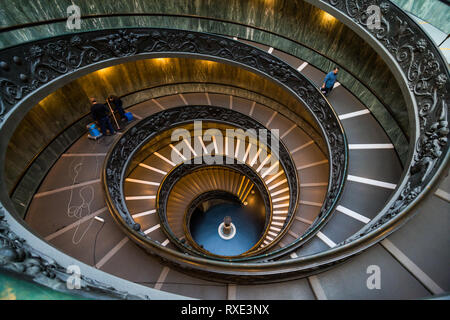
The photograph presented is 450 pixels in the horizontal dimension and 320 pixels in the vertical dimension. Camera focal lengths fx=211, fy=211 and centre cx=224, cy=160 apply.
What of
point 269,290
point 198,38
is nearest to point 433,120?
point 269,290

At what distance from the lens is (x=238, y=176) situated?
1256 centimetres

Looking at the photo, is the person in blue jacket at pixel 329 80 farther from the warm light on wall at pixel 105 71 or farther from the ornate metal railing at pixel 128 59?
the warm light on wall at pixel 105 71

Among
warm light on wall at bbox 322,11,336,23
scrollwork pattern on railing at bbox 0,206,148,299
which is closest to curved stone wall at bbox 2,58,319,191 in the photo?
warm light on wall at bbox 322,11,336,23

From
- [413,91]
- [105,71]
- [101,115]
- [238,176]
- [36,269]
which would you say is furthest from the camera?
[238,176]

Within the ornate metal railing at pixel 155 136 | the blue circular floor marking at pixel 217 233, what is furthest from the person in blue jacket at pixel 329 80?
the blue circular floor marking at pixel 217 233

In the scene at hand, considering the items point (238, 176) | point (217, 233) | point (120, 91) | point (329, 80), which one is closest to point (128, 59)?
point (120, 91)

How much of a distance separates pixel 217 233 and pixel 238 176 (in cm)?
358

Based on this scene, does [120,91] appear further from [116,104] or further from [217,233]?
[217,233]

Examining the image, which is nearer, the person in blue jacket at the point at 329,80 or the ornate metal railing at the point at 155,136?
the person in blue jacket at the point at 329,80

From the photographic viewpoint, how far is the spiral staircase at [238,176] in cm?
312

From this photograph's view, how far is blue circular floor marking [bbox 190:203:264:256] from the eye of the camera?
11.8 m

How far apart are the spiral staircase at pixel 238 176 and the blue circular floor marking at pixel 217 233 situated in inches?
14.0

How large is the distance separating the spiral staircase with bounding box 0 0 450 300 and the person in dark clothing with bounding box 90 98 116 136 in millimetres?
449

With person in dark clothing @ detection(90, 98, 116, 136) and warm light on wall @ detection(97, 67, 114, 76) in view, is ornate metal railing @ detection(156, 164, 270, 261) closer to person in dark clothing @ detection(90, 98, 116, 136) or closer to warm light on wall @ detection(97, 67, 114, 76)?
person in dark clothing @ detection(90, 98, 116, 136)
